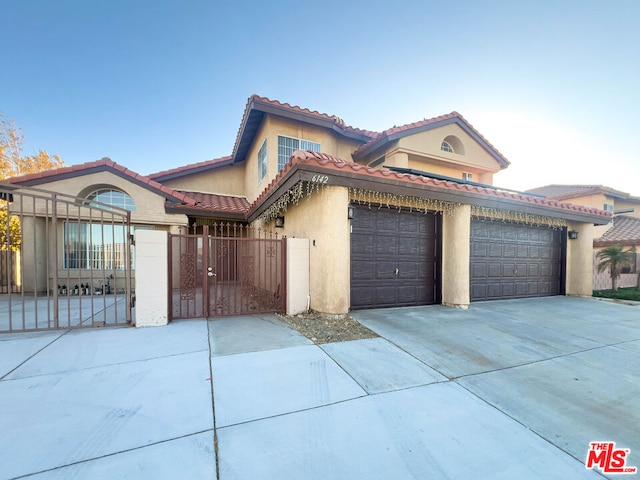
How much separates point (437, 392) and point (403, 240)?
472cm

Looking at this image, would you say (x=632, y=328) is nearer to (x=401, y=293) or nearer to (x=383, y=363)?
(x=401, y=293)

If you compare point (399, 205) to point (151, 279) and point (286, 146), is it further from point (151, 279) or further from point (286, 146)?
point (151, 279)

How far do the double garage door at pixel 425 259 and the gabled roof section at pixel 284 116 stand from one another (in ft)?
17.4

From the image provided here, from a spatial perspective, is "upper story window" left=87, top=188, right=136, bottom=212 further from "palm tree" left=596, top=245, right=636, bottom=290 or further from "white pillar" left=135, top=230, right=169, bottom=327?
"palm tree" left=596, top=245, right=636, bottom=290

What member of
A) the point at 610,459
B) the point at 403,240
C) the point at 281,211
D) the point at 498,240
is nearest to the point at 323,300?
the point at 403,240

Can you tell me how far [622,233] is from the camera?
16531 millimetres

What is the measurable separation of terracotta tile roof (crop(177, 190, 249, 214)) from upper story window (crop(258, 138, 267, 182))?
165 cm

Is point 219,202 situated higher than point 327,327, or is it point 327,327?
point 219,202

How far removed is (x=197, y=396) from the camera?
9.20ft

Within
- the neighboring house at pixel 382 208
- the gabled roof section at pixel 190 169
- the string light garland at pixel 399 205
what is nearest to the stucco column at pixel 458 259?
the neighboring house at pixel 382 208

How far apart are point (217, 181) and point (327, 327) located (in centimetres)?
1108

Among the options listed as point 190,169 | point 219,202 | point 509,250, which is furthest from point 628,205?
point 190,169

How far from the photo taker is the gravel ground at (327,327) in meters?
4.75

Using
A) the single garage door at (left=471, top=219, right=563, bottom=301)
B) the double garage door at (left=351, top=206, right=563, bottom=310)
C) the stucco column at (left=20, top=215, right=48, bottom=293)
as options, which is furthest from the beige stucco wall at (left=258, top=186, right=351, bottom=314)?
the stucco column at (left=20, top=215, right=48, bottom=293)
